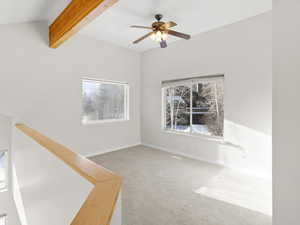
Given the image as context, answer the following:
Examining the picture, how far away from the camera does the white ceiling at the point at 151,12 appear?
241cm

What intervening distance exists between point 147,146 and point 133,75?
2088 millimetres

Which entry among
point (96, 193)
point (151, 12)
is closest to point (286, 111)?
point (96, 193)

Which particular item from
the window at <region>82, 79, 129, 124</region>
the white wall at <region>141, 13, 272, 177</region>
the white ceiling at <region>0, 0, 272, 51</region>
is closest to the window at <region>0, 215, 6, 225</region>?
the window at <region>82, 79, 129, 124</region>

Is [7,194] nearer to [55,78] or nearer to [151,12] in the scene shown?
[55,78]

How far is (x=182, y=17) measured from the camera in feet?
9.39

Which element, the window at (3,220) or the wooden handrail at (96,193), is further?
the window at (3,220)

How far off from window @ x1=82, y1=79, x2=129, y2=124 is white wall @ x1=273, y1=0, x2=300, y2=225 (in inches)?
139

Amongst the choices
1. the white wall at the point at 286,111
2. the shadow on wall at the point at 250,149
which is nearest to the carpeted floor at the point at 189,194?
the shadow on wall at the point at 250,149

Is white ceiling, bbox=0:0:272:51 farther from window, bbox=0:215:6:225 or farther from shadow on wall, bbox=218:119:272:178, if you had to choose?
window, bbox=0:215:6:225

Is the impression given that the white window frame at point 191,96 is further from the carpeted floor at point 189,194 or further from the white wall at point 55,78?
the white wall at point 55,78

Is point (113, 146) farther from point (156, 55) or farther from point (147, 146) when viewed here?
point (156, 55)

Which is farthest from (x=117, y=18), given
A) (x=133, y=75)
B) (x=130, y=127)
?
(x=130, y=127)

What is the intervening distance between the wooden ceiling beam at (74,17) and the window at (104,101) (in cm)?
110

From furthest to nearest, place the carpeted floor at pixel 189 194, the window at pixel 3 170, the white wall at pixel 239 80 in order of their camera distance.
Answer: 1. the window at pixel 3 170
2. the white wall at pixel 239 80
3. the carpeted floor at pixel 189 194
